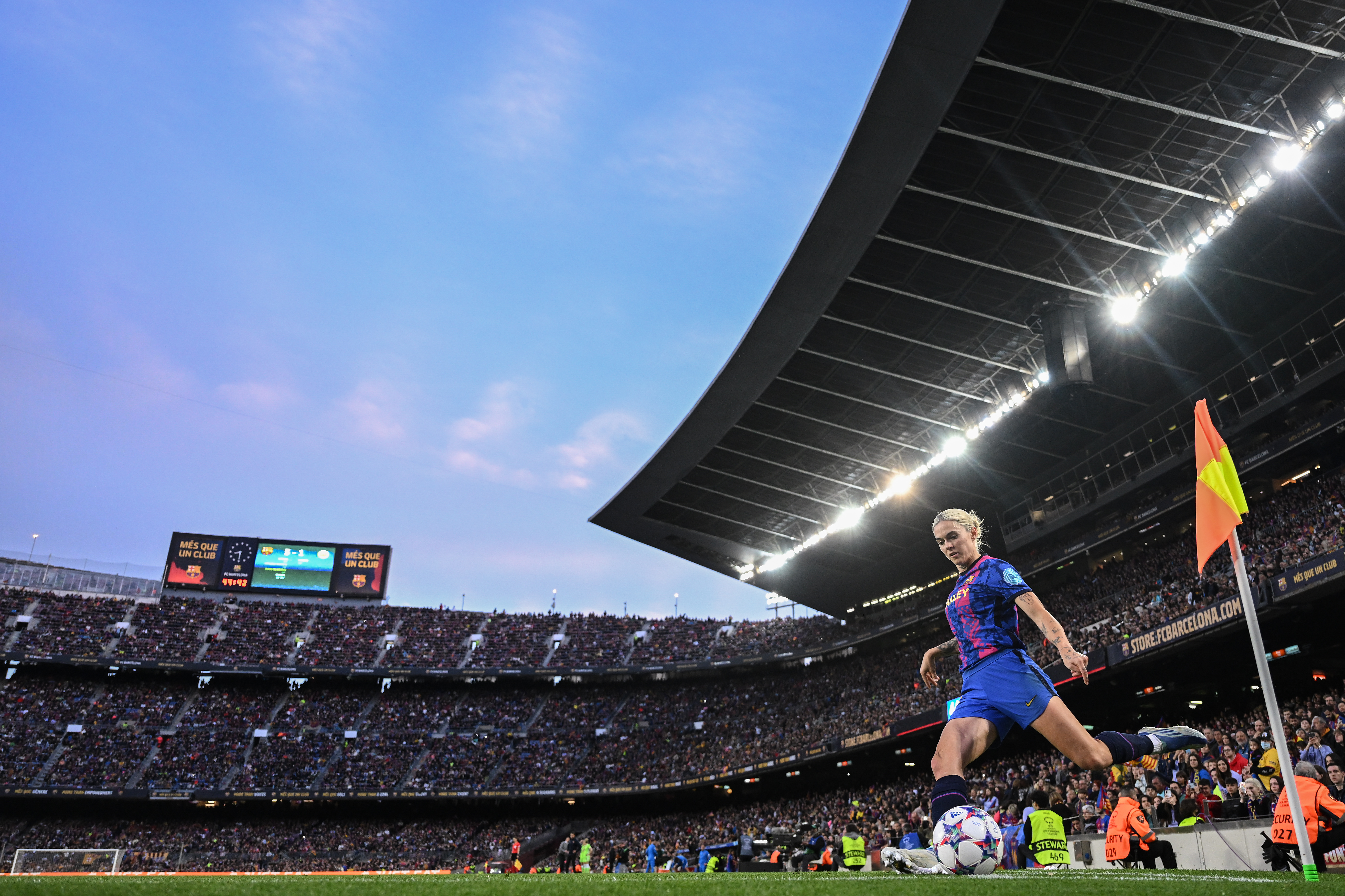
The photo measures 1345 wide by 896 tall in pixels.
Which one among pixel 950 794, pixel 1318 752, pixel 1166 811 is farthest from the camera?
pixel 1166 811

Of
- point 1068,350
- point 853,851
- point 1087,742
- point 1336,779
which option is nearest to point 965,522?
point 1087,742

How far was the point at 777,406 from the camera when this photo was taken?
113 ft

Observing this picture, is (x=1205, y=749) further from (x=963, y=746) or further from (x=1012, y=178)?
(x=963, y=746)

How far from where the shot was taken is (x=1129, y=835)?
38.3ft

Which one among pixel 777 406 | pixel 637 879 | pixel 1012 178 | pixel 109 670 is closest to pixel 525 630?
pixel 109 670

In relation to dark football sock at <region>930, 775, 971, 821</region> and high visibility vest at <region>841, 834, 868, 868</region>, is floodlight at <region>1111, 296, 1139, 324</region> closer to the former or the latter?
high visibility vest at <region>841, 834, 868, 868</region>

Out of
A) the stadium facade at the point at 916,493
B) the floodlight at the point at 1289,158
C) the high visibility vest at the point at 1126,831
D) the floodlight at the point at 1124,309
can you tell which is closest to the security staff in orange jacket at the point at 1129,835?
the high visibility vest at the point at 1126,831

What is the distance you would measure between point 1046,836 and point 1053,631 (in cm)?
573

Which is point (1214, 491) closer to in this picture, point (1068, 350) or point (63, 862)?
point (1068, 350)

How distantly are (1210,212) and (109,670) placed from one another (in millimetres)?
58634

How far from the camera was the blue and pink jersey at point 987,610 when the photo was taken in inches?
254

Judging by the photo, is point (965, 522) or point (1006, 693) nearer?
point (1006, 693)

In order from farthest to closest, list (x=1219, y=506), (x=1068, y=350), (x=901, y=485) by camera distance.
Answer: (x=901, y=485) → (x=1068, y=350) → (x=1219, y=506)

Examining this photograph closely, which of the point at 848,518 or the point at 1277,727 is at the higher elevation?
the point at 848,518
